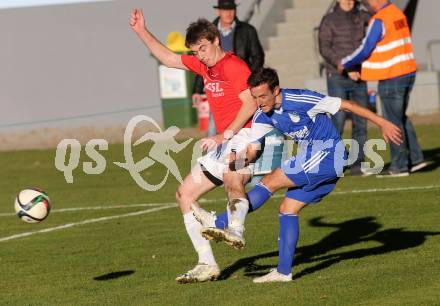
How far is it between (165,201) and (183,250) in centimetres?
377

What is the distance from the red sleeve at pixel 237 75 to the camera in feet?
32.5

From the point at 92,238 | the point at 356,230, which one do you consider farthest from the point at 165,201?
the point at 356,230

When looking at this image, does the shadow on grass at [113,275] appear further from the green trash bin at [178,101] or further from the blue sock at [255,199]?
the green trash bin at [178,101]

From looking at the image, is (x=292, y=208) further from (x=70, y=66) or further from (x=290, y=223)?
(x=70, y=66)

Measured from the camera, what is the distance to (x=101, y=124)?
2652 centimetres

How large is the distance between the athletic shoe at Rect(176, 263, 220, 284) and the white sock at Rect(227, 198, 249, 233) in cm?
62

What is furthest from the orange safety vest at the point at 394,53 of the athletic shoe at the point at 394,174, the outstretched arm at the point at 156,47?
the outstretched arm at the point at 156,47

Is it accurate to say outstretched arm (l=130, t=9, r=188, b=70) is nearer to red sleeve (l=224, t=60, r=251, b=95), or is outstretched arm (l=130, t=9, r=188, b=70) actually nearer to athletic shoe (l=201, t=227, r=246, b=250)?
red sleeve (l=224, t=60, r=251, b=95)

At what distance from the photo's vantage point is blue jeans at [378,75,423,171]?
15938 mm

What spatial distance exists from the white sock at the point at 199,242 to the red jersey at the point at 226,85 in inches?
31.2

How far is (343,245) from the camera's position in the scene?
11273 millimetres

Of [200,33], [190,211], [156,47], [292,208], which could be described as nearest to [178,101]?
[156,47]

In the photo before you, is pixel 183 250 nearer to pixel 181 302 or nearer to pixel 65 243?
pixel 65 243

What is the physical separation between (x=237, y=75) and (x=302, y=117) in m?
0.77
